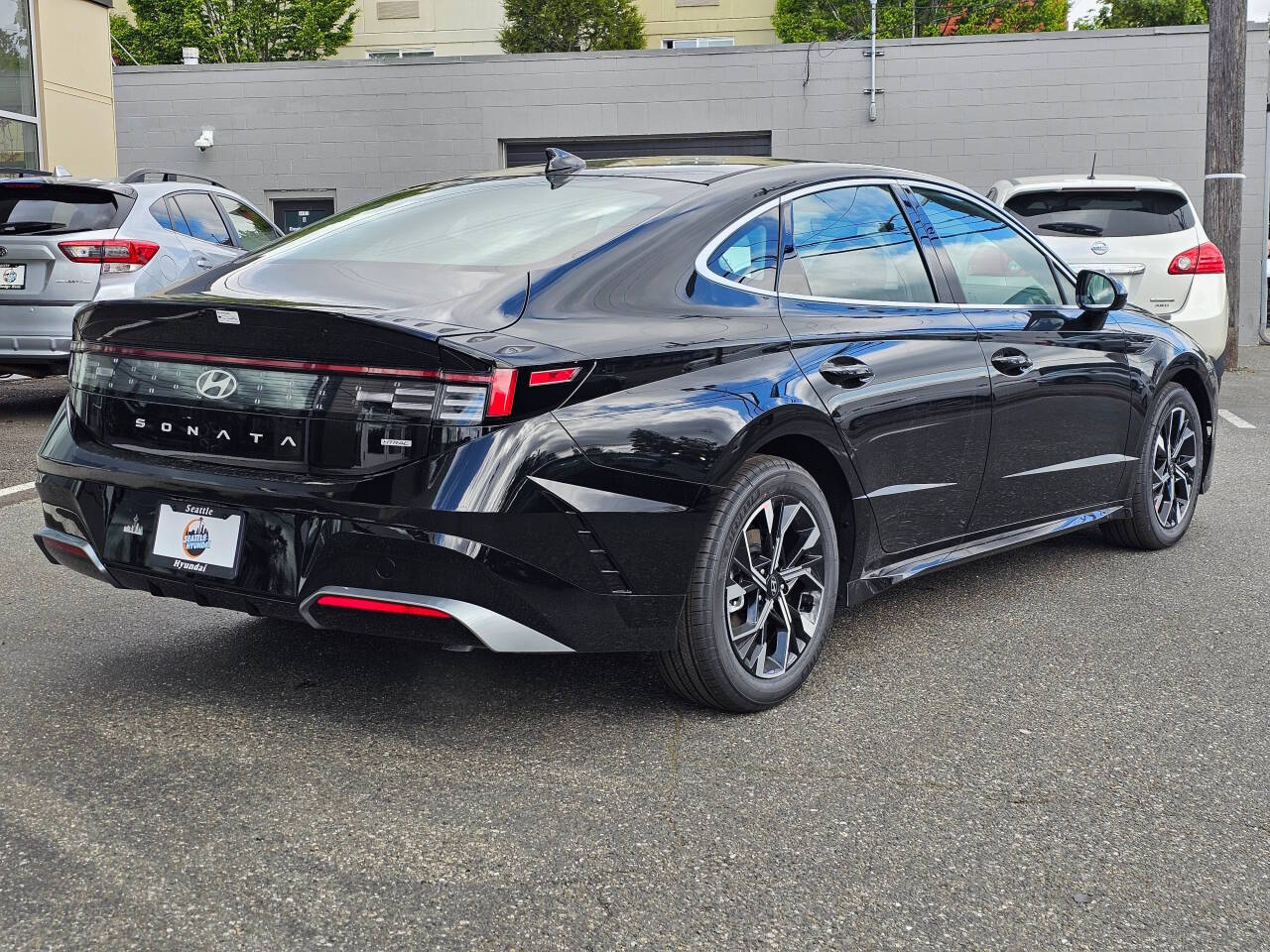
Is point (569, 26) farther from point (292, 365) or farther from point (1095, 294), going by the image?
point (292, 365)

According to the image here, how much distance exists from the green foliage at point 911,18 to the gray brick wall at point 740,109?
1283cm

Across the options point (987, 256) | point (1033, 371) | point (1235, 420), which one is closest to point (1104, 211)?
point (1235, 420)

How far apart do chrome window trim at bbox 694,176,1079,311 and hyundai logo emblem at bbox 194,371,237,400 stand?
120 cm

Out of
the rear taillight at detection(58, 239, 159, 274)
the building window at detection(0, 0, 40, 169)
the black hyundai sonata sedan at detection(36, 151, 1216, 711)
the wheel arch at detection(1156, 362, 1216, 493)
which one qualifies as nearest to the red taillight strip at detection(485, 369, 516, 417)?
the black hyundai sonata sedan at detection(36, 151, 1216, 711)

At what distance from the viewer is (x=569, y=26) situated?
3077 cm

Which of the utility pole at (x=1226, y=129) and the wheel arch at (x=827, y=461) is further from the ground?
the utility pole at (x=1226, y=129)

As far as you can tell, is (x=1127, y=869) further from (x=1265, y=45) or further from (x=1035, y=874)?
(x=1265, y=45)

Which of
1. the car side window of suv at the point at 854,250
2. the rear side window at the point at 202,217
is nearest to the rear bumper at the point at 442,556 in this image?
the car side window of suv at the point at 854,250

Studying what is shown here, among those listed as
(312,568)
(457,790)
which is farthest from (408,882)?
(312,568)

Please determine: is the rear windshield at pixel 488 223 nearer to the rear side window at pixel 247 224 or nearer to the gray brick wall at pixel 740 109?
the rear side window at pixel 247 224

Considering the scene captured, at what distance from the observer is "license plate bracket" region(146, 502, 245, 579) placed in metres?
3.30

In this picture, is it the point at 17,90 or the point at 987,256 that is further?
the point at 17,90

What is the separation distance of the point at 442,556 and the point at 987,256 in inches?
99.3

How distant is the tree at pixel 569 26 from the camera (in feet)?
99.9
